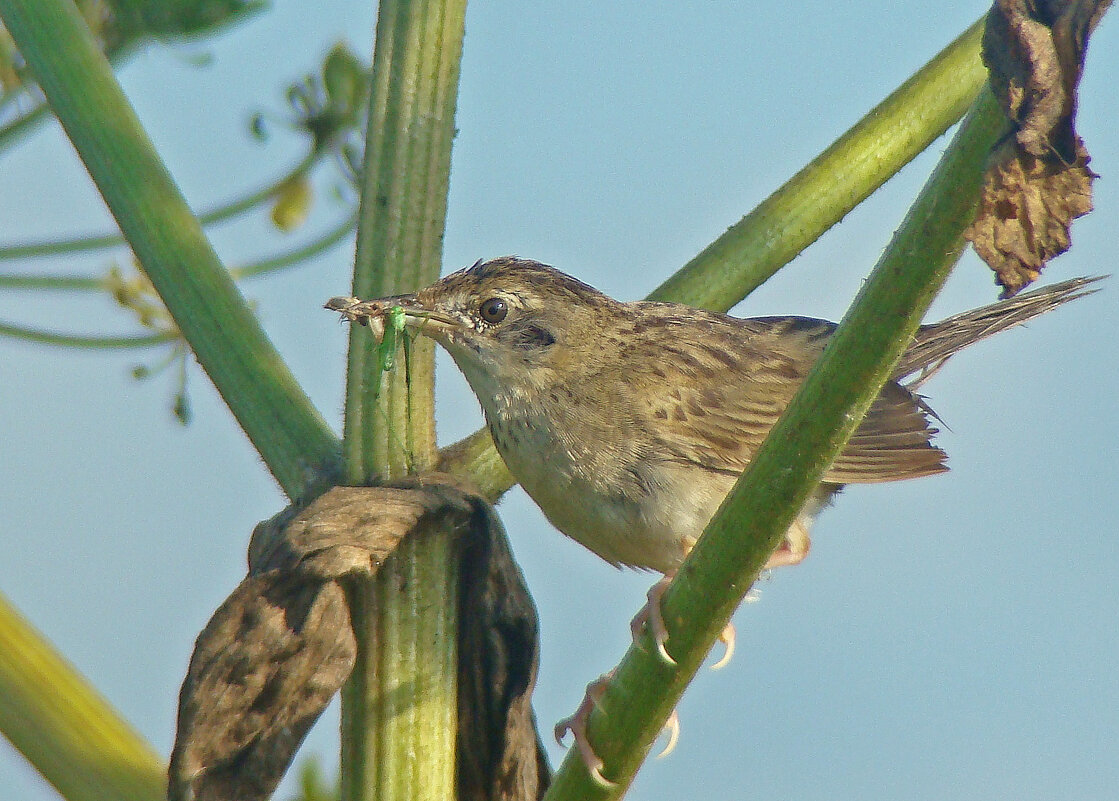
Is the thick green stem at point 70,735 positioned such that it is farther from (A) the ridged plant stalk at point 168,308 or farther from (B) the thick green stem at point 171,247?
(B) the thick green stem at point 171,247

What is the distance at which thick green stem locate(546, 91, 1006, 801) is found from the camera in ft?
5.23

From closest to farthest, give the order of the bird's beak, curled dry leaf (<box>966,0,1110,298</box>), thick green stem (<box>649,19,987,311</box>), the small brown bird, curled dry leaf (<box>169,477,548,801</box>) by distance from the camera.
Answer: curled dry leaf (<box>966,0,1110,298</box>), curled dry leaf (<box>169,477,548,801</box>), the bird's beak, thick green stem (<box>649,19,987,311</box>), the small brown bird

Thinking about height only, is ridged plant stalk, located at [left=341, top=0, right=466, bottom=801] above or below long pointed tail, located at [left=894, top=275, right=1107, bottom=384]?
below

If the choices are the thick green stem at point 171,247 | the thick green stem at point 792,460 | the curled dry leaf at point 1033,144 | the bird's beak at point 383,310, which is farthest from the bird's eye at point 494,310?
the curled dry leaf at point 1033,144

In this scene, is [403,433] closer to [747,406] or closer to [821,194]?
[821,194]

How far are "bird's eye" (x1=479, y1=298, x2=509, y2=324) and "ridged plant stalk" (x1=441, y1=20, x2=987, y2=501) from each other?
2.69 feet

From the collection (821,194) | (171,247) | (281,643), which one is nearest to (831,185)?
(821,194)

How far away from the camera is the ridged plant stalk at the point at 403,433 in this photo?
248 cm

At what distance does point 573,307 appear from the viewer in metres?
3.97

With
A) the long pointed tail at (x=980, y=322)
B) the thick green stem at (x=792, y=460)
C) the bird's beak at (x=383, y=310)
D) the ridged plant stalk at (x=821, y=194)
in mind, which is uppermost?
the long pointed tail at (x=980, y=322)

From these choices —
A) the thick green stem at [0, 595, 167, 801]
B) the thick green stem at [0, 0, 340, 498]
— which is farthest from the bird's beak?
the thick green stem at [0, 595, 167, 801]

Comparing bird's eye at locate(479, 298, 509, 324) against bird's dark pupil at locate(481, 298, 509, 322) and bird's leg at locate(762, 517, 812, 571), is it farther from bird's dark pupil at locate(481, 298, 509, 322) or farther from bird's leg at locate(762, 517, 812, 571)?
bird's leg at locate(762, 517, 812, 571)

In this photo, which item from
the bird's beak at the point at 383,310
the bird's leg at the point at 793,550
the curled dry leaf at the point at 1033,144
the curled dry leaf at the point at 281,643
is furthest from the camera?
the bird's leg at the point at 793,550

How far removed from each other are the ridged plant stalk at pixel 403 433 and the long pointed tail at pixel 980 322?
169 centimetres
